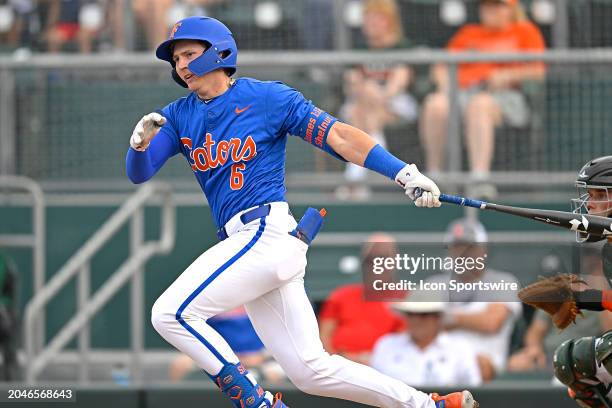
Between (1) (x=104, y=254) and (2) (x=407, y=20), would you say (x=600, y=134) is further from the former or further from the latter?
(1) (x=104, y=254)

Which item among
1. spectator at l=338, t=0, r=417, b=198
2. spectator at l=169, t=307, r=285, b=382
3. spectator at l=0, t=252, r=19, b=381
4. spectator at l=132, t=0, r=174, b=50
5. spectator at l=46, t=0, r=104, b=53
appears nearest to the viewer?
spectator at l=169, t=307, r=285, b=382

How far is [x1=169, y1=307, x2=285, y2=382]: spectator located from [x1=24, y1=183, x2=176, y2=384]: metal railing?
1.09 feet

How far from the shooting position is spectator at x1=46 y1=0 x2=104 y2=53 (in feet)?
35.1

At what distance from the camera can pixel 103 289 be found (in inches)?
374

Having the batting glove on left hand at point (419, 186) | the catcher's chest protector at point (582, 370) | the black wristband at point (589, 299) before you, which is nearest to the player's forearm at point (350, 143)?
the batting glove on left hand at point (419, 186)

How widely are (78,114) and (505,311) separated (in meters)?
3.43

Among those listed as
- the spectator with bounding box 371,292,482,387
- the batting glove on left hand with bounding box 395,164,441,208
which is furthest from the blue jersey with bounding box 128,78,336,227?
the spectator with bounding box 371,292,482,387

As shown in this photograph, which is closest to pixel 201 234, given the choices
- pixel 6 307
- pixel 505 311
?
pixel 6 307

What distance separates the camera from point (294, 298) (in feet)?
21.3

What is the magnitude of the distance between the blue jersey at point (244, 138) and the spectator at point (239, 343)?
2.85 metres

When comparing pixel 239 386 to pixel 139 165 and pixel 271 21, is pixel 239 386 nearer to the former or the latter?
pixel 139 165

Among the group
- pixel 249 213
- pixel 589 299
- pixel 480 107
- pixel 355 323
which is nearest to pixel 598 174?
pixel 589 299

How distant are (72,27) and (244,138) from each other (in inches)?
184

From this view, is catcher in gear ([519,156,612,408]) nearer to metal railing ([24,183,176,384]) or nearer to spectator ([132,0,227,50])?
metal railing ([24,183,176,384])
